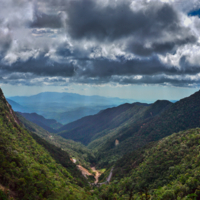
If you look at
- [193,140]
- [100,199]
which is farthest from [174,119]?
[100,199]

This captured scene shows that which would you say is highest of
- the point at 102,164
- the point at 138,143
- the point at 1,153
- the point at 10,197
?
the point at 1,153

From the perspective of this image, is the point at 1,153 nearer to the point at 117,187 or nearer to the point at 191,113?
the point at 117,187

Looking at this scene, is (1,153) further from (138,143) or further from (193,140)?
(138,143)

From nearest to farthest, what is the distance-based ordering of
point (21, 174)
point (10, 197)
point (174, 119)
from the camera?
point (10, 197), point (21, 174), point (174, 119)

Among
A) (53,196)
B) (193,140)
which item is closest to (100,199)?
(53,196)

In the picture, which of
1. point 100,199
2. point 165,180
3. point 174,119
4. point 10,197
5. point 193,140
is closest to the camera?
point 10,197

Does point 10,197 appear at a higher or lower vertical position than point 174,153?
higher

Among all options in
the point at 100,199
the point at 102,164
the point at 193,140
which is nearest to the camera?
the point at 100,199

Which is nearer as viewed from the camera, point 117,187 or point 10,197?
point 10,197

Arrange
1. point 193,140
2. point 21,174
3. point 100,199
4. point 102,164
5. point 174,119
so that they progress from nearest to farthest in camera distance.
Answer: point 21,174 → point 100,199 → point 193,140 → point 102,164 → point 174,119
